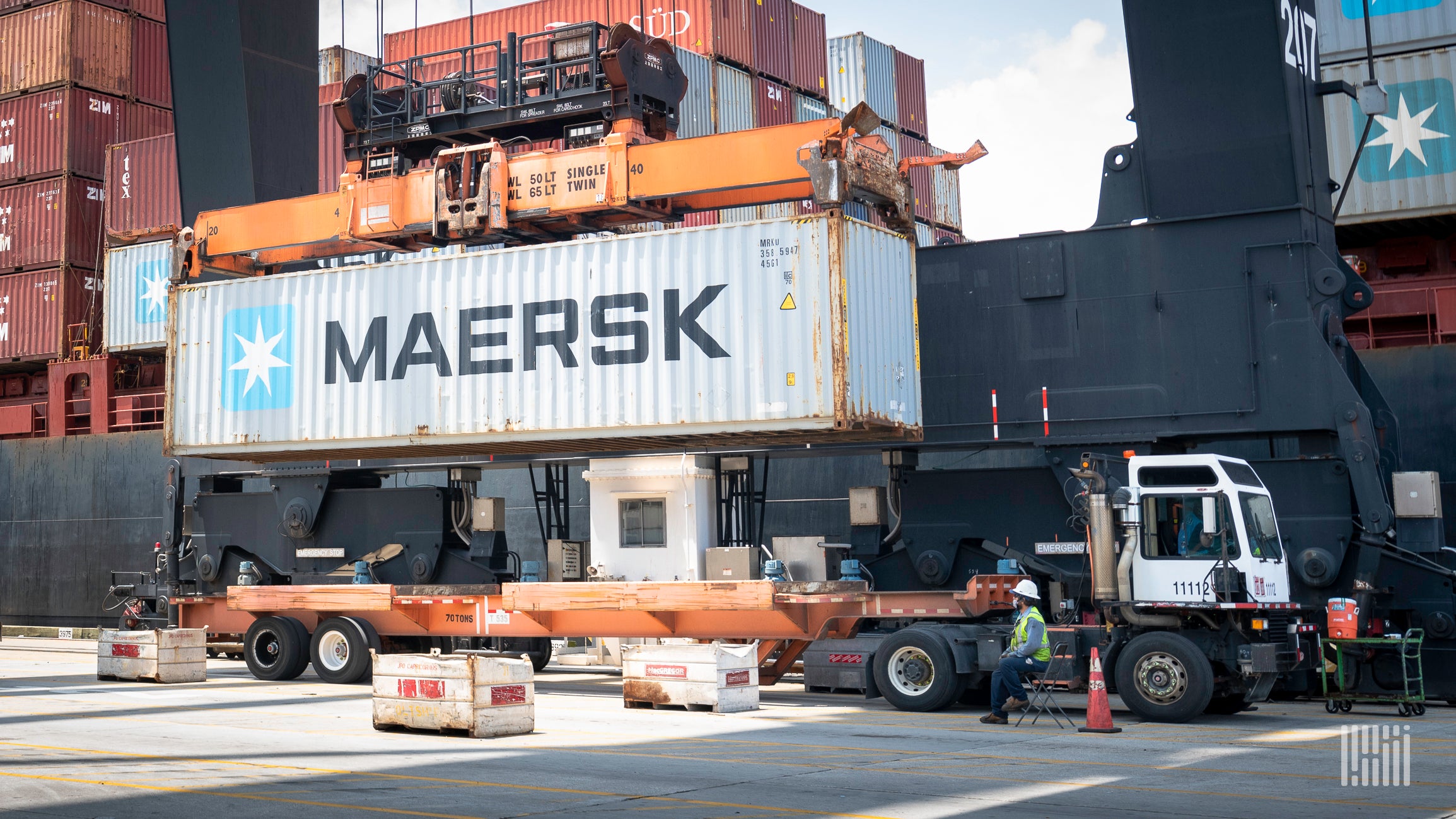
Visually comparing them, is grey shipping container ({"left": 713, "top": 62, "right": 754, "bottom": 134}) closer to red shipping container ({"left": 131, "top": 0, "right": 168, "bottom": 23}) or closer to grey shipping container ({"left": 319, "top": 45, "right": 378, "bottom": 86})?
grey shipping container ({"left": 319, "top": 45, "right": 378, "bottom": 86})

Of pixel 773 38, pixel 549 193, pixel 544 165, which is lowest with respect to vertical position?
pixel 549 193

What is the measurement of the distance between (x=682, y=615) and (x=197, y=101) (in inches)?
480

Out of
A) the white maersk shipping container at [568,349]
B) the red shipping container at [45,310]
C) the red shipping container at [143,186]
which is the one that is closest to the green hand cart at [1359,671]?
the white maersk shipping container at [568,349]

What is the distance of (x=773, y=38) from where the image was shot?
3234 centimetres

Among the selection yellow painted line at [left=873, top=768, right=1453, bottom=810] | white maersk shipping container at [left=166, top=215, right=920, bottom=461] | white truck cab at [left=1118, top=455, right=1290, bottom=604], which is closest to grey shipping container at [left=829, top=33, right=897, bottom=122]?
white maersk shipping container at [left=166, top=215, right=920, bottom=461]

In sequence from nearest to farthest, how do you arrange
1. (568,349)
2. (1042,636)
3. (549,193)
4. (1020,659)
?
(1042,636) < (1020,659) < (568,349) < (549,193)

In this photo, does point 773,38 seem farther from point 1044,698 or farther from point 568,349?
point 1044,698

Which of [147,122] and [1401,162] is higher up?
[147,122]

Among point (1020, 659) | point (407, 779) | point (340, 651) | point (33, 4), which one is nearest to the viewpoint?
point (407, 779)

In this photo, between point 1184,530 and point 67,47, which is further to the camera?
point 67,47

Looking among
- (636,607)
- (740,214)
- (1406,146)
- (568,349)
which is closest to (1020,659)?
(636,607)

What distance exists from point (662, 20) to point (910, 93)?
9.48 m

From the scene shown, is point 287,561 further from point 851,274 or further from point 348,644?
point 851,274

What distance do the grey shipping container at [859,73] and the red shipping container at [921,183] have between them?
82 cm
